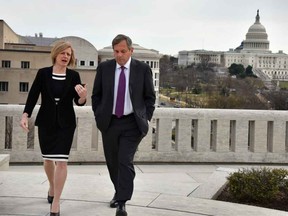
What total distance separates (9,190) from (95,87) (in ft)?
6.00

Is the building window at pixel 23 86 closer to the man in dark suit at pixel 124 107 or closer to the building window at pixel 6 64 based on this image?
the building window at pixel 6 64

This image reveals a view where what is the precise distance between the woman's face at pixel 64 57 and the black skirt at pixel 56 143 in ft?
2.08

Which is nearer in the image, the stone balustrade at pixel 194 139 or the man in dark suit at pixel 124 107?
the man in dark suit at pixel 124 107

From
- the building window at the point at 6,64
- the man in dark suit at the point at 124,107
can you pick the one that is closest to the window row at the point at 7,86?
the building window at the point at 6,64

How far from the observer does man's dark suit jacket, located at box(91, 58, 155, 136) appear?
576cm

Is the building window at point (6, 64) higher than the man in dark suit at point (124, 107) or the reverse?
higher

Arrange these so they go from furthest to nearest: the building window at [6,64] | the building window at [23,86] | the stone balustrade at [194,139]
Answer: the building window at [6,64] → the building window at [23,86] → the stone balustrade at [194,139]

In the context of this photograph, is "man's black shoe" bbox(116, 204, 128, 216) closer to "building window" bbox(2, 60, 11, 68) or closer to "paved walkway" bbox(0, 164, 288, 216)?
"paved walkway" bbox(0, 164, 288, 216)

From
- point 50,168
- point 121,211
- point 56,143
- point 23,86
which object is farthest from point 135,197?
point 23,86

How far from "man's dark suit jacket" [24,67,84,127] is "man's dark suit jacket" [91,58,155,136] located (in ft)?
0.87

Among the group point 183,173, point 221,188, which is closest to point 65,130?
point 221,188

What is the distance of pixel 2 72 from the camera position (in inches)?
2493

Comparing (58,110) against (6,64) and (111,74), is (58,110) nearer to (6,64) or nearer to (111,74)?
(111,74)

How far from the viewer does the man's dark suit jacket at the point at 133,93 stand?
5.76m
